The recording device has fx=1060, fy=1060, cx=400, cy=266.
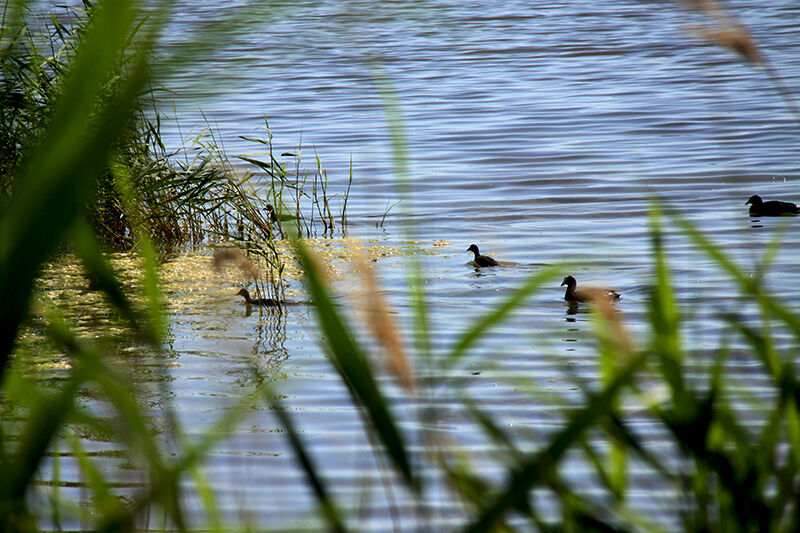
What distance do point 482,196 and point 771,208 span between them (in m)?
2.71

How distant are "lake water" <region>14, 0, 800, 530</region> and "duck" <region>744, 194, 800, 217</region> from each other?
0.13 meters

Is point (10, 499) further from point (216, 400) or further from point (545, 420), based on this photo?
point (216, 400)

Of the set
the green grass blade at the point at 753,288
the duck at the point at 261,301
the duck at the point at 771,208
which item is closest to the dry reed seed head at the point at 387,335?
the green grass blade at the point at 753,288

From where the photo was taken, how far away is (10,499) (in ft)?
4.55

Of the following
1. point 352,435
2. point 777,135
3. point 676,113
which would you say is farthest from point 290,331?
point 676,113

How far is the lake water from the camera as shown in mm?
3467

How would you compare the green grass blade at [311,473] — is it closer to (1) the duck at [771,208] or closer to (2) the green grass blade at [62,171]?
(2) the green grass blade at [62,171]

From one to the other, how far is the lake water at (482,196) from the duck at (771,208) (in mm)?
126

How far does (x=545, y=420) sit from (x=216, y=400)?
1.55 metres

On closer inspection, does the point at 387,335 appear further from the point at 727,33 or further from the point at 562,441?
the point at 727,33

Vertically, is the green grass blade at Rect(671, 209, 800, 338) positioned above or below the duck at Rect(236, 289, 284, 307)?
above

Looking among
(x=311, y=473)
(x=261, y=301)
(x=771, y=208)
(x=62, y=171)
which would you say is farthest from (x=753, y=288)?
(x=771, y=208)

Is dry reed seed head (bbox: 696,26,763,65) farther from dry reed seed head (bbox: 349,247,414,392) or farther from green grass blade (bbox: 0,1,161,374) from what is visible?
green grass blade (bbox: 0,1,161,374)

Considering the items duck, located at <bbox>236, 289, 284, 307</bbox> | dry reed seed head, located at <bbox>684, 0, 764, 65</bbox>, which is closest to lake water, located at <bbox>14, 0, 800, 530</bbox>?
duck, located at <bbox>236, 289, 284, 307</bbox>
